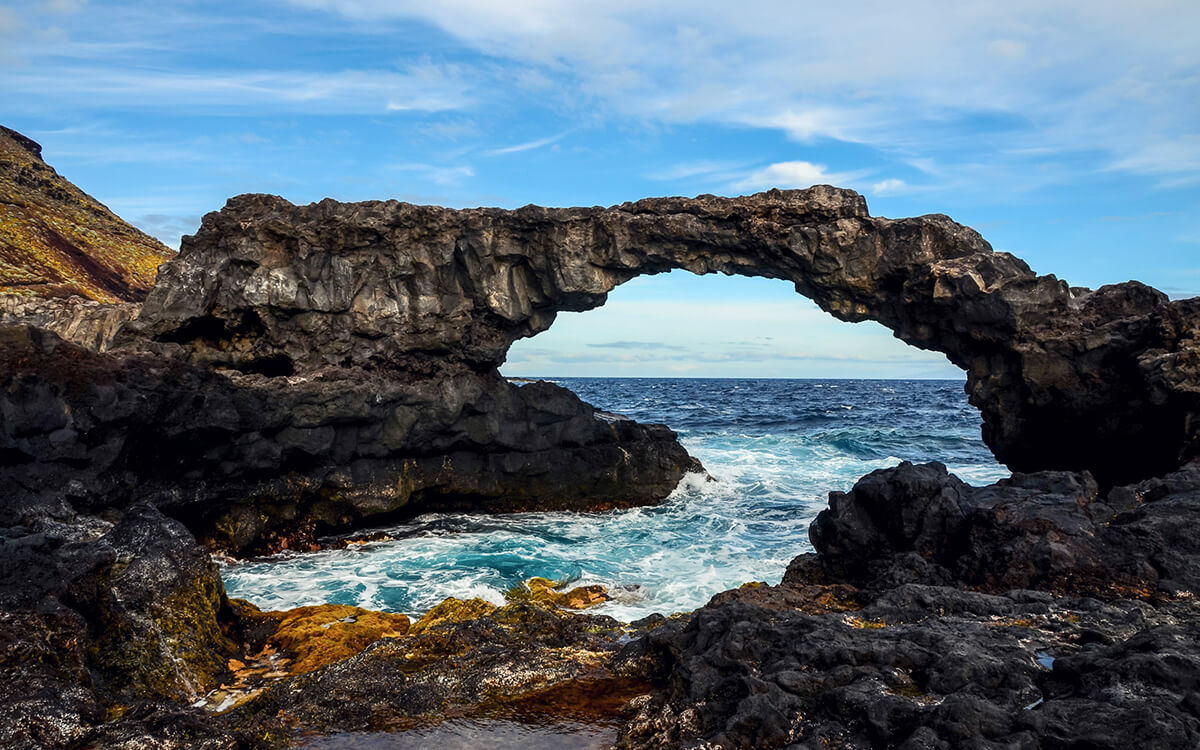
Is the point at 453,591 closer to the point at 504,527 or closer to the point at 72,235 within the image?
the point at 504,527

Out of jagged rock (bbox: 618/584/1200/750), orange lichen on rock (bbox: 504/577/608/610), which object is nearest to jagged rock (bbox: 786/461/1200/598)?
jagged rock (bbox: 618/584/1200/750)

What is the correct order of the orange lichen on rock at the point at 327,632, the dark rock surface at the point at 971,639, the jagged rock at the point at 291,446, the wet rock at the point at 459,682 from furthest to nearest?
1. the jagged rock at the point at 291,446
2. the orange lichen on rock at the point at 327,632
3. the wet rock at the point at 459,682
4. the dark rock surface at the point at 971,639

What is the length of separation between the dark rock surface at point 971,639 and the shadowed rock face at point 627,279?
6533 mm

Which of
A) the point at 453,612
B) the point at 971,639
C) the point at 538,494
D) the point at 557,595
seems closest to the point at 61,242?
the point at 538,494

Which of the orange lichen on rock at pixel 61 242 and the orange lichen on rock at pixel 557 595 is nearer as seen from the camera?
the orange lichen on rock at pixel 557 595

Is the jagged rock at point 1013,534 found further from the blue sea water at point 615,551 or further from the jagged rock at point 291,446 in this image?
the jagged rock at point 291,446

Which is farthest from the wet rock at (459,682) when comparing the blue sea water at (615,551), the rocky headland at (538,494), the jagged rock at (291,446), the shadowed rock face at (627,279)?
the shadowed rock face at (627,279)

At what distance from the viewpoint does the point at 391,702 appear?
7523mm

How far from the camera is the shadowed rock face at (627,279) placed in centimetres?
1895

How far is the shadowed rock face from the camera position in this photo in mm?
18953

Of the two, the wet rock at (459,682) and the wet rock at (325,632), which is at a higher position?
the wet rock at (459,682)

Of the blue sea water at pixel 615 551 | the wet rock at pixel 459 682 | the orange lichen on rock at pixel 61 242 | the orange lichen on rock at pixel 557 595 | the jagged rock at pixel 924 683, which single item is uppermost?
the orange lichen on rock at pixel 61 242

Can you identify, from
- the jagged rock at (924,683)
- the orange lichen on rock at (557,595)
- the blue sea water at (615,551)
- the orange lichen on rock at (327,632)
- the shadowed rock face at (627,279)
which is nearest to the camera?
the jagged rock at (924,683)

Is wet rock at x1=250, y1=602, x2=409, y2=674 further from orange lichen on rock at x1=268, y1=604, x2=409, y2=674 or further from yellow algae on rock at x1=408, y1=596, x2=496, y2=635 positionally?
yellow algae on rock at x1=408, y1=596, x2=496, y2=635
